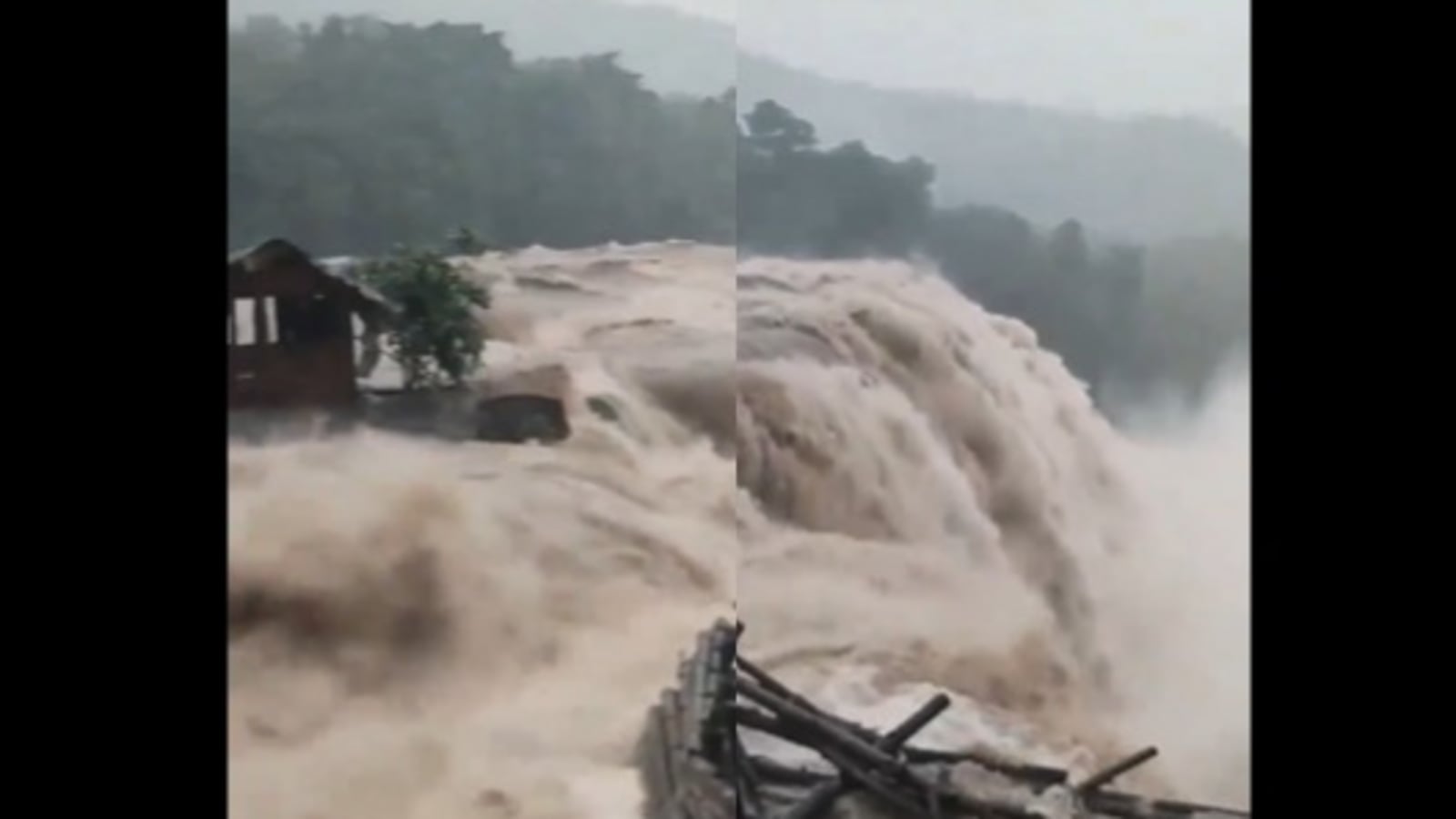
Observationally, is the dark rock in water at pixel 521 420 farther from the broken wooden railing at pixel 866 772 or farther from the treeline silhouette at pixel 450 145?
the broken wooden railing at pixel 866 772

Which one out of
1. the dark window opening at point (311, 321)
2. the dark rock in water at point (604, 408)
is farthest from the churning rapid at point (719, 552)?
the dark window opening at point (311, 321)

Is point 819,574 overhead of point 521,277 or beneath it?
beneath

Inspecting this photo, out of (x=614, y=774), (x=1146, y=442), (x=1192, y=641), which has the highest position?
(x=1146, y=442)
